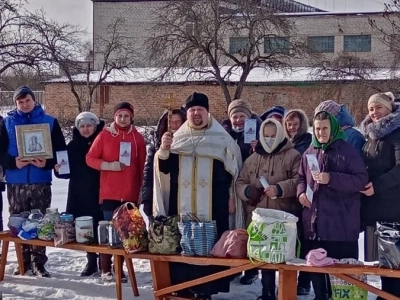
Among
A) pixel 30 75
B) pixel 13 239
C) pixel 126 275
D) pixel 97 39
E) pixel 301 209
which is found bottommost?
pixel 126 275

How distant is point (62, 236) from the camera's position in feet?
19.0

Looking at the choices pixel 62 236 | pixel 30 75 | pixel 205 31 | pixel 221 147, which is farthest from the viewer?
pixel 205 31

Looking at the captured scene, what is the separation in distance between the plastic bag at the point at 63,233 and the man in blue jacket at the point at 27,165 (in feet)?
2.19

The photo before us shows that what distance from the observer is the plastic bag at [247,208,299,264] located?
4.79 meters

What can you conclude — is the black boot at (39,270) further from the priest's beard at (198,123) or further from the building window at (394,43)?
the building window at (394,43)

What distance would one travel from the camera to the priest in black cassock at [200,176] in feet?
17.5

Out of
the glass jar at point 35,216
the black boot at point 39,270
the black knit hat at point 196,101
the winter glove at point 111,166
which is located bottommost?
the black boot at point 39,270

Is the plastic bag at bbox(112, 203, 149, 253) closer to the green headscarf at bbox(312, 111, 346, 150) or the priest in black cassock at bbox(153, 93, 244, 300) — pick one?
the priest in black cassock at bbox(153, 93, 244, 300)

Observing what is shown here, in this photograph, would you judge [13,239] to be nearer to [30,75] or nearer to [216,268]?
[216,268]

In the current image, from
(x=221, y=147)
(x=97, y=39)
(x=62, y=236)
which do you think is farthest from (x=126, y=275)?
(x=97, y=39)

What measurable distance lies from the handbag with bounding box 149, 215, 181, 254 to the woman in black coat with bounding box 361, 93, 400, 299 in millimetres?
1547

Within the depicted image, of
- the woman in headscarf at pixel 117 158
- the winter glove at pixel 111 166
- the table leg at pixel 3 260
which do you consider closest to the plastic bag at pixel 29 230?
the table leg at pixel 3 260

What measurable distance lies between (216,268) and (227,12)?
774 inches

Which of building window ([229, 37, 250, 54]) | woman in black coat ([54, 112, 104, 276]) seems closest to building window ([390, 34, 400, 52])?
Answer: woman in black coat ([54, 112, 104, 276])
